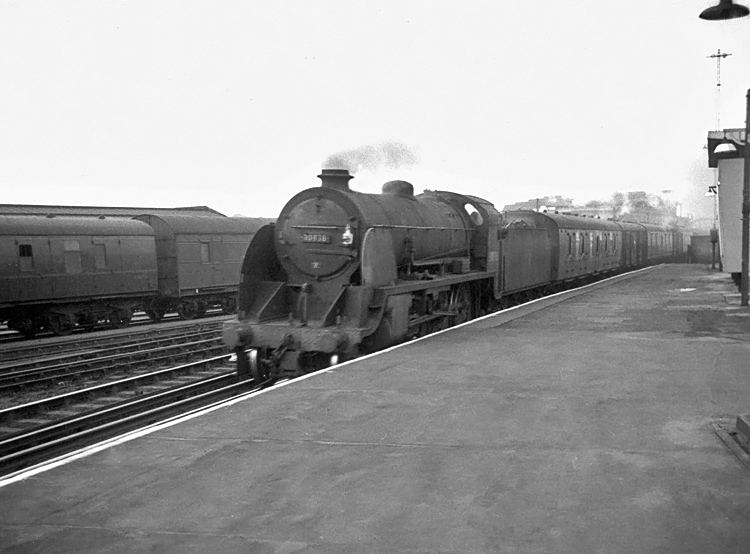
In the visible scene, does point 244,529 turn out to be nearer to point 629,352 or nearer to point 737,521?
point 737,521

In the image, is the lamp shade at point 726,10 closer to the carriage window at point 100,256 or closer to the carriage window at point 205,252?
the carriage window at point 100,256

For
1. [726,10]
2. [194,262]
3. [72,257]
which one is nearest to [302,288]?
[726,10]

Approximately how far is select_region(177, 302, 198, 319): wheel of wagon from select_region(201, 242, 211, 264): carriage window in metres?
1.34

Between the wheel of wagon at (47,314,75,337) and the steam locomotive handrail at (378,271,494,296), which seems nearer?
the steam locomotive handrail at (378,271,494,296)

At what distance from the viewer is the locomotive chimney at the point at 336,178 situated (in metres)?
10.1

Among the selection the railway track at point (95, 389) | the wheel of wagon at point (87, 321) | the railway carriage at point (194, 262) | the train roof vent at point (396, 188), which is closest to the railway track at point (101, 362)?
the railway track at point (95, 389)

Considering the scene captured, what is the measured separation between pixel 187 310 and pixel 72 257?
4.46 m

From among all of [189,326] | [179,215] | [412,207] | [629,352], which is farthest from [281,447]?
[179,215]

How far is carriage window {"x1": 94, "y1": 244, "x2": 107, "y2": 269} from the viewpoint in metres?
17.0

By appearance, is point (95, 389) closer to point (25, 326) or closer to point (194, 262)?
point (25, 326)

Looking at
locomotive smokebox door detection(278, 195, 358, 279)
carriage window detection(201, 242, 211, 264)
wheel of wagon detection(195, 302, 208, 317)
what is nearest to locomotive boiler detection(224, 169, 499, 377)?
locomotive smokebox door detection(278, 195, 358, 279)

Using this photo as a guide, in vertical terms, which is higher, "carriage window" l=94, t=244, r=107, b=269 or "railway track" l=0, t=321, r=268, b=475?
"carriage window" l=94, t=244, r=107, b=269

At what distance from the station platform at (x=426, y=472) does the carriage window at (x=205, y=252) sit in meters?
13.2

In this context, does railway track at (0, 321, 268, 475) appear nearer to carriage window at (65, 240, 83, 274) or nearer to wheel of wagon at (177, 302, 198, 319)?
carriage window at (65, 240, 83, 274)
